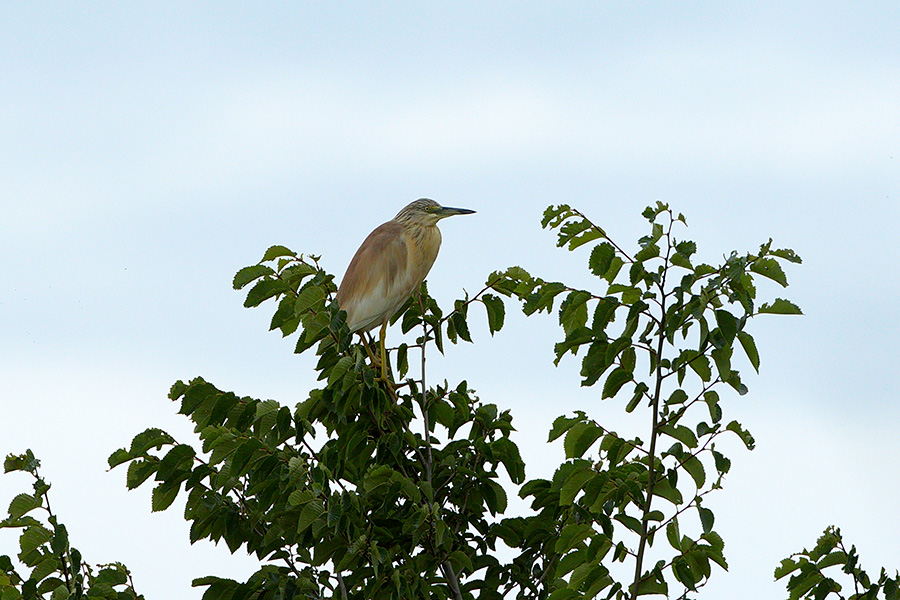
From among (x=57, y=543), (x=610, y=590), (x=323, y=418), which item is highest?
(x=323, y=418)

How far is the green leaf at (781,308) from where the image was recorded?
3615mm

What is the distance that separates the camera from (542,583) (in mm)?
4754

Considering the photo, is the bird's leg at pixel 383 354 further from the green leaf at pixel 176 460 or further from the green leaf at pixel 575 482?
the green leaf at pixel 575 482

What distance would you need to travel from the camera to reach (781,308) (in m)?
3.64

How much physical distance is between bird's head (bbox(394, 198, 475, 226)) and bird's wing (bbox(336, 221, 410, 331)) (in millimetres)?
307

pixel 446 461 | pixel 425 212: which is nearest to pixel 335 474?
pixel 446 461

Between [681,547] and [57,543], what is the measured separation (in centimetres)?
237

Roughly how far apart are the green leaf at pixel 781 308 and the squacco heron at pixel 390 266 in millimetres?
2230

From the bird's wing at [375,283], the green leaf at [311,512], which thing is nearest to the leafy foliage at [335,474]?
the green leaf at [311,512]

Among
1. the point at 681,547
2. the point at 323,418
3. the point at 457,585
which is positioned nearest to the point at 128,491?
the point at 323,418

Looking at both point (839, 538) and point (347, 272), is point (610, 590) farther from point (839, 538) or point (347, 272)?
point (347, 272)

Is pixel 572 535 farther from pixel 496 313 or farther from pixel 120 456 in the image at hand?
pixel 120 456

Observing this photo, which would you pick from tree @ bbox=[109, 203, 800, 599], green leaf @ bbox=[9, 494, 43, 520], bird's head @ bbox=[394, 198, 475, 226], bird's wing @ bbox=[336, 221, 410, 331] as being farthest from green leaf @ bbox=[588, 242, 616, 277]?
bird's head @ bbox=[394, 198, 475, 226]

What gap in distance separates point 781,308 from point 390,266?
2849 millimetres
